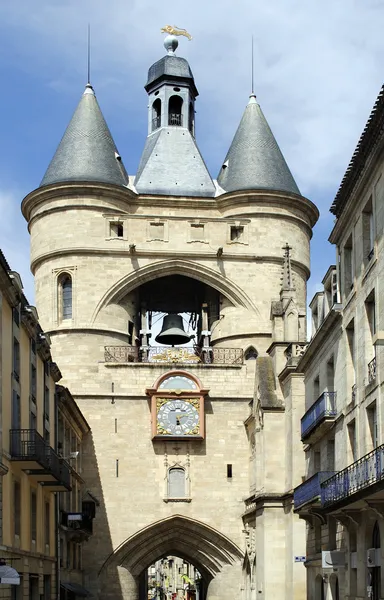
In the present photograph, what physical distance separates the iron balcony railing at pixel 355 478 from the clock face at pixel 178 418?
1933 centimetres

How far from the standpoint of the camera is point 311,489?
91.8ft

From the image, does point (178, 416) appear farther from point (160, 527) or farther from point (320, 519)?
point (320, 519)

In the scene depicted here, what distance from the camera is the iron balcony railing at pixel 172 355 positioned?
1796 inches

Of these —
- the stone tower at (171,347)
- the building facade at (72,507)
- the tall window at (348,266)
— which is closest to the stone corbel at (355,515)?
the tall window at (348,266)

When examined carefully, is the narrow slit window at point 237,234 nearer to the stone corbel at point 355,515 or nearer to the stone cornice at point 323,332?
the stone cornice at point 323,332

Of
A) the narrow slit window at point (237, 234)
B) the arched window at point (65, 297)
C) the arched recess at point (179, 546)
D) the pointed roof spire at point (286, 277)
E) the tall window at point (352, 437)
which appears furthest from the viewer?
the narrow slit window at point (237, 234)

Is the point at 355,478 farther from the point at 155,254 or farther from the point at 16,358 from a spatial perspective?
the point at 155,254

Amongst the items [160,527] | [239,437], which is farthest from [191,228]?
[160,527]

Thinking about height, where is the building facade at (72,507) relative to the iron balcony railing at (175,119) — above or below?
below

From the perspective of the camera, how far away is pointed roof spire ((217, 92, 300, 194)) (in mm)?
47562

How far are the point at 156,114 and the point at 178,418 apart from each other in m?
15.9

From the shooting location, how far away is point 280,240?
154ft

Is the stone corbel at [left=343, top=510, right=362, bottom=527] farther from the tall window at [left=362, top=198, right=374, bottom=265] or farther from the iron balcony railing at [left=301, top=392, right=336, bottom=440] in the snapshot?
the tall window at [left=362, top=198, right=374, bottom=265]

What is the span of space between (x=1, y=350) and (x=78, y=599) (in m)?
19.3
